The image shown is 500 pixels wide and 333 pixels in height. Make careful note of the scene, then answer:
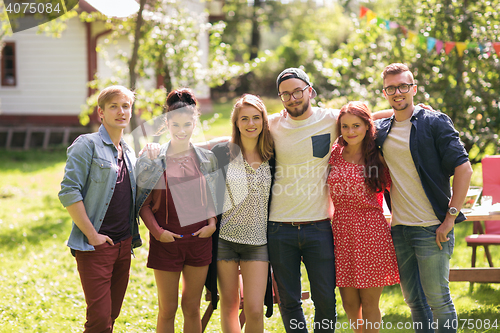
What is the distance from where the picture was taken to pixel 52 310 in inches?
176

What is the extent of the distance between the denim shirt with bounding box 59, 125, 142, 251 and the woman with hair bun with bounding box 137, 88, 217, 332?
26 centimetres

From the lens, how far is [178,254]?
9.91 ft

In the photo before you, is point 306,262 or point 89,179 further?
point 306,262

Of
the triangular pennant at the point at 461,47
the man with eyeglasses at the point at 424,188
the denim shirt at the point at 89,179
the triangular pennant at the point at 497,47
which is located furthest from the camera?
the triangular pennant at the point at 461,47

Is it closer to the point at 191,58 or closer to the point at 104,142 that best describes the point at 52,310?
the point at 104,142

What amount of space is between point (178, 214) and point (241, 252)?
0.52 metres

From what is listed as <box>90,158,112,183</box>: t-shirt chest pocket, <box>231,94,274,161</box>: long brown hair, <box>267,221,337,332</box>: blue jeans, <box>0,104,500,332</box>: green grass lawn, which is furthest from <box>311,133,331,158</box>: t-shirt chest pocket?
<box>0,104,500,332</box>: green grass lawn

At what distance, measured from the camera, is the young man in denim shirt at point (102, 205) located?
2830 millimetres

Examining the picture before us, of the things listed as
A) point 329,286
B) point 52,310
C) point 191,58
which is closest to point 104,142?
point 329,286

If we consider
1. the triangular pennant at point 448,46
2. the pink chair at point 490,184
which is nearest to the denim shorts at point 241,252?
the pink chair at point 490,184

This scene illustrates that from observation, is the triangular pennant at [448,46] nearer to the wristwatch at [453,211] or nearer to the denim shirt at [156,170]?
the wristwatch at [453,211]

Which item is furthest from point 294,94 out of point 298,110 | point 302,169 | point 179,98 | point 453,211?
point 453,211

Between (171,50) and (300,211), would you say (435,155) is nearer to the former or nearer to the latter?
(300,211)

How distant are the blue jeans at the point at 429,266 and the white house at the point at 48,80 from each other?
11.4 meters
